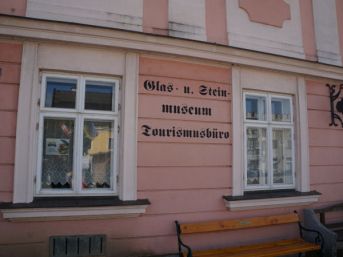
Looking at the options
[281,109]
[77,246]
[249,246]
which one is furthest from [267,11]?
[77,246]

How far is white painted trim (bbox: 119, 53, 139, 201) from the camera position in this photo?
4.22m

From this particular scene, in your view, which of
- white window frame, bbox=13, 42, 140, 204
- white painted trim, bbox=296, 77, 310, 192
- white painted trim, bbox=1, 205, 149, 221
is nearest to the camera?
white painted trim, bbox=1, 205, 149, 221

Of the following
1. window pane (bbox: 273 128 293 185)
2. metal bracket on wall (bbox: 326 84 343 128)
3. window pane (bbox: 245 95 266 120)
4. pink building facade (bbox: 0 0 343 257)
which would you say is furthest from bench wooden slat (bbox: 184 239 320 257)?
metal bracket on wall (bbox: 326 84 343 128)

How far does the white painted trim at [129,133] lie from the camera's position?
4.22 meters

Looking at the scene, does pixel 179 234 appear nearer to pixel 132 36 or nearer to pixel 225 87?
pixel 225 87

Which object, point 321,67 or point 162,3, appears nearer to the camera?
point 162,3

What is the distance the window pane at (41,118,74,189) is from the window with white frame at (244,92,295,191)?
2.48 metres

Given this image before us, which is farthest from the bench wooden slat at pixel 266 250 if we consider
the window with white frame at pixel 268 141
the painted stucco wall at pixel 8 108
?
the painted stucco wall at pixel 8 108

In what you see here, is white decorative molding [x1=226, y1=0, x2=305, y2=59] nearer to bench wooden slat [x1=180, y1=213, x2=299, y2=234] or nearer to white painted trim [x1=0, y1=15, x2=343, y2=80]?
white painted trim [x1=0, y1=15, x2=343, y2=80]

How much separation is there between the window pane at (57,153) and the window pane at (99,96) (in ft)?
1.09

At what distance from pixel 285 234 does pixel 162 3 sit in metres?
3.79

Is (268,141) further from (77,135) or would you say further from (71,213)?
(71,213)

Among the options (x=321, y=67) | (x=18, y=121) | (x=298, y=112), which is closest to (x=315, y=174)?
(x=298, y=112)

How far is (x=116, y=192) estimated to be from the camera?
4.26m
